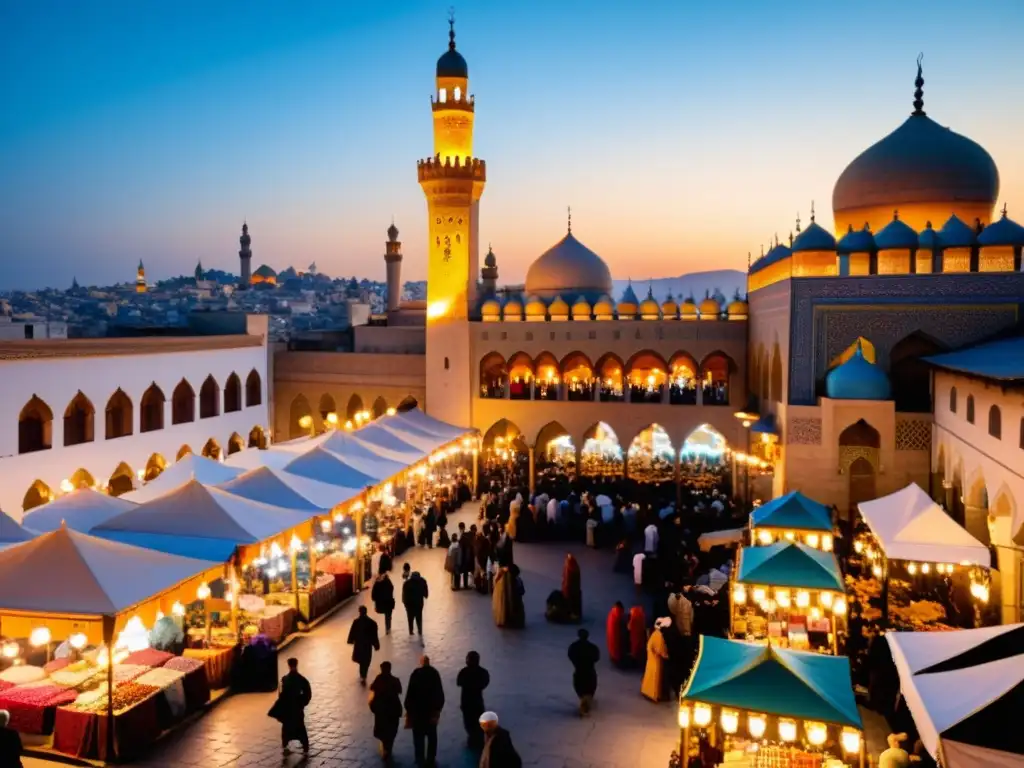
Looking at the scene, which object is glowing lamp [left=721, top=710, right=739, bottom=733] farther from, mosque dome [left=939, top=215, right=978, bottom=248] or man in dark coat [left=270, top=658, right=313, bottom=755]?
mosque dome [left=939, top=215, right=978, bottom=248]

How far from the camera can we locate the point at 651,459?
27.4 metres

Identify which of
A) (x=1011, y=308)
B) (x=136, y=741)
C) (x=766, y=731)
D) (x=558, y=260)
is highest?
(x=558, y=260)

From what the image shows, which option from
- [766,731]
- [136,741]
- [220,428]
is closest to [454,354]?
[220,428]

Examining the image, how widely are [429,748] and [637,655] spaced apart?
3411 mm

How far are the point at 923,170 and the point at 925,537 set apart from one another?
12.0m

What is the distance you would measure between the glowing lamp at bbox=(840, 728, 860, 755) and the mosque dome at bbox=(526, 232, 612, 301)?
2177 centimetres

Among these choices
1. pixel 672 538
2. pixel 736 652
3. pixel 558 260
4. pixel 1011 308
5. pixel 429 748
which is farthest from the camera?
pixel 558 260

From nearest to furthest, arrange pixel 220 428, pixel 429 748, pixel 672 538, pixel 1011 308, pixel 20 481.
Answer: pixel 429 748 → pixel 672 538 → pixel 1011 308 → pixel 20 481 → pixel 220 428

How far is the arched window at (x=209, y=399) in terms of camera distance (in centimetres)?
2388

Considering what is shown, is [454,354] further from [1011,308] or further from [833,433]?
[1011,308]

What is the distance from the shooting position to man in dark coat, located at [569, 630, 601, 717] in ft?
29.8

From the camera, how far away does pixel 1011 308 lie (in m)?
16.3

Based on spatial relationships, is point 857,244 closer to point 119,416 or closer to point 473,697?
point 473,697

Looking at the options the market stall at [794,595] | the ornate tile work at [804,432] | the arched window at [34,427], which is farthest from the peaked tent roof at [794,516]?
the arched window at [34,427]
